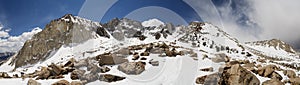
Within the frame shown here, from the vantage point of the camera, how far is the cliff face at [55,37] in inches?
5153

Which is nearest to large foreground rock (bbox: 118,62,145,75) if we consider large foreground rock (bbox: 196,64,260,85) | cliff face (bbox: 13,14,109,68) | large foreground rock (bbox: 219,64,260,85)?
large foreground rock (bbox: 196,64,260,85)

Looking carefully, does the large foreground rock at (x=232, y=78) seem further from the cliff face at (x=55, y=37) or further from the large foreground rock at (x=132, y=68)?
the cliff face at (x=55, y=37)

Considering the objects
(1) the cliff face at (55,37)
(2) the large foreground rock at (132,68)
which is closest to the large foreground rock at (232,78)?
(2) the large foreground rock at (132,68)

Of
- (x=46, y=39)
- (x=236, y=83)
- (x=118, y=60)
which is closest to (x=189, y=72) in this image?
(x=236, y=83)

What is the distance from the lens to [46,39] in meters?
138

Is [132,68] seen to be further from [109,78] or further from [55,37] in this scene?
[55,37]

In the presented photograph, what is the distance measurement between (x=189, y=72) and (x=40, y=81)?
44.7 feet

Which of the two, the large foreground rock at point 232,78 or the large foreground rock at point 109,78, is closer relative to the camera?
the large foreground rock at point 232,78

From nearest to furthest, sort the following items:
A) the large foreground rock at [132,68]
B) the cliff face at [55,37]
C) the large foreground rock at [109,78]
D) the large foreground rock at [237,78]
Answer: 1. the large foreground rock at [237,78]
2. the large foreground rock at [109,78]
3. the large foreground rock at [132,68]
4. the cliff face at [55,37]

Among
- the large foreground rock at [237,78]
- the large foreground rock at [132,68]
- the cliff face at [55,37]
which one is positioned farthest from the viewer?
the cliff face at [55,37]

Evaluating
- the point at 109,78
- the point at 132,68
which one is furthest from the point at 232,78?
the point at 109,78

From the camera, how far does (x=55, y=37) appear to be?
137 meters

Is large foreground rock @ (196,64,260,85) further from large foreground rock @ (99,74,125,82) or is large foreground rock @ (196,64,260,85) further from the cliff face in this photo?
the cliff face

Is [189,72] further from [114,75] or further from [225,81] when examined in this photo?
[114,75]
